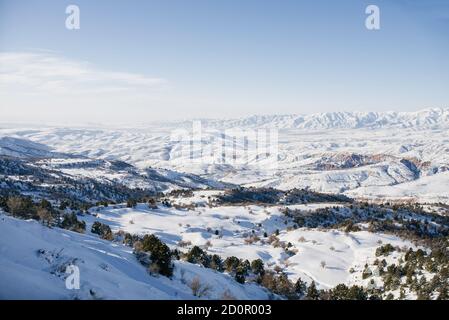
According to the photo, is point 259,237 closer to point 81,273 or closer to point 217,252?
point 217,252

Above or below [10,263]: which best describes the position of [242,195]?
below

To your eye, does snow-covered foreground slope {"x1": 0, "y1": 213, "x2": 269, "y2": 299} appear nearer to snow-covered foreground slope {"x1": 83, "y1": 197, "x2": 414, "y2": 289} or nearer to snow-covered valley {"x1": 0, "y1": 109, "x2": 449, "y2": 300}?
snow-covered valley {"x1": 0, "y1": 109, "x2": 449, "y2": 300}

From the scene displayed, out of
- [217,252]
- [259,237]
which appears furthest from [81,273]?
[259,237]

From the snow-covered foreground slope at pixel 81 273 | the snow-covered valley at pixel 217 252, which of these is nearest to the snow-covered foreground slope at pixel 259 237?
the snow-covered valley at pixel 217 252

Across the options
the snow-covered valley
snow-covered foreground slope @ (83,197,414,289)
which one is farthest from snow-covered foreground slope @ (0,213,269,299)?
snow-covered foreground slope @ (83,197,414,289)

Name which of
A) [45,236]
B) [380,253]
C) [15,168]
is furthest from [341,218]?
[15,168]

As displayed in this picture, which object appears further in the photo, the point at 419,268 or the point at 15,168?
the point at 15,168
